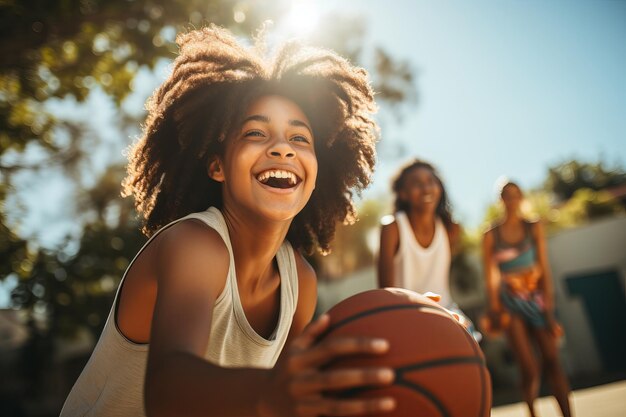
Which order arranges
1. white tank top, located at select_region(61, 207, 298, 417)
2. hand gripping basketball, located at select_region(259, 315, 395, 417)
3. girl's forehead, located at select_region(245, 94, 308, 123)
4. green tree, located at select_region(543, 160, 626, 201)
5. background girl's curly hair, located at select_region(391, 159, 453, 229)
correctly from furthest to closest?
green tree, located at select_region(543, 160, 626, 201) < background girl's curly hair, located at select_region(391, 159, 453, 229) < girl's forehead, located at select_region(245, 94, 308, 123) < white tank top, located at select_region(61, 207, 298, 417) < hand gripping basketball, located at select_region(259, 315, 395, 417)

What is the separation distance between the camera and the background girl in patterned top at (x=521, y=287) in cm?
480

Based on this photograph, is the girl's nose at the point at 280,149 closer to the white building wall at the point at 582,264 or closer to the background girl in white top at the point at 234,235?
the background girl in white top at the point at 234,235

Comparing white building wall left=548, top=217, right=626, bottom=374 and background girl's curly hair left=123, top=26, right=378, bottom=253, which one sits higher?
background girl's curly hair left=123, top=26, right=378, bottom=253

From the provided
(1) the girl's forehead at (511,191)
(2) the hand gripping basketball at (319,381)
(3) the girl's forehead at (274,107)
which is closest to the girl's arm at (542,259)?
(1) the girl's forehead at (511,191)

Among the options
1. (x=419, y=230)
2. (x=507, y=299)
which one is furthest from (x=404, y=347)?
(x=507, y=299)

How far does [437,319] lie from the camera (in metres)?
1.62

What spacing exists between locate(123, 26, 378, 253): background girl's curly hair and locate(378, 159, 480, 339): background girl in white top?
1.26 metres

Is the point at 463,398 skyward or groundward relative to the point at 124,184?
groundward

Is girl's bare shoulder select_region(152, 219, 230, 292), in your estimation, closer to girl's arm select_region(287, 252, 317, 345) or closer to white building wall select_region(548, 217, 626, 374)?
girl's arm select_region(287, 252, 317, 345)

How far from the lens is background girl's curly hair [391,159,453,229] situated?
15.5 ft

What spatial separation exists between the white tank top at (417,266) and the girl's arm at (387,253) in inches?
1.9

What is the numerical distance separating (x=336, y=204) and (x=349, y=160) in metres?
0.32

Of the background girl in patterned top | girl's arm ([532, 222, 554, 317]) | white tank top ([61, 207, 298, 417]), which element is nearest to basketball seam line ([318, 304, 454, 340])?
white tank top ([61, 207, 298, 417])

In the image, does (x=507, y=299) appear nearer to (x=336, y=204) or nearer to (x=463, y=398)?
(x=336, y=204)
